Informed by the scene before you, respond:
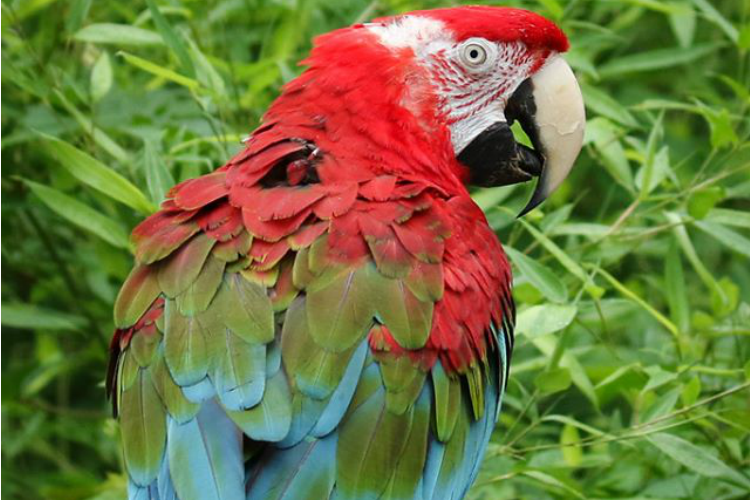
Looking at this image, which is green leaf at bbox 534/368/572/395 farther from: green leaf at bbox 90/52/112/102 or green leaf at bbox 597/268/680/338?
green leaf at bbox 90/52/112/102

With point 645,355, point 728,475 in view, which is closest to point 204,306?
point 728,475

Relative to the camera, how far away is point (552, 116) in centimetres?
193

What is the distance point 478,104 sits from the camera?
1.94 m

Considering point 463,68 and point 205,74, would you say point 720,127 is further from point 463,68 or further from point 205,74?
point 205,74

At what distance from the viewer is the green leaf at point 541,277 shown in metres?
1.96

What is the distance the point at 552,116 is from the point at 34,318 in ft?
3.12

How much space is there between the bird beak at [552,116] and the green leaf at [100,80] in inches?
26.6

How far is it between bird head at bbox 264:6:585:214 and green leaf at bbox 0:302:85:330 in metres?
0.70

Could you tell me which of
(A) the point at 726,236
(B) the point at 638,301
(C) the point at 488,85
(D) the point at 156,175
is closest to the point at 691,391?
(B) the point at 638,301

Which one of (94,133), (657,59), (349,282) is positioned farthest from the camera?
(657,59)

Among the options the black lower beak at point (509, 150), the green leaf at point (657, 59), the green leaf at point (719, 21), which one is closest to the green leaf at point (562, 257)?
the black lower beak at point (509, 150)

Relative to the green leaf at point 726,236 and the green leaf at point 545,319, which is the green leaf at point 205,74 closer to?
the green leaf at point 545,319

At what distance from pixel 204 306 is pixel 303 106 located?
1.21 feet

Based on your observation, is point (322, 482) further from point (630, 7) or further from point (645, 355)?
point (630, 7)
